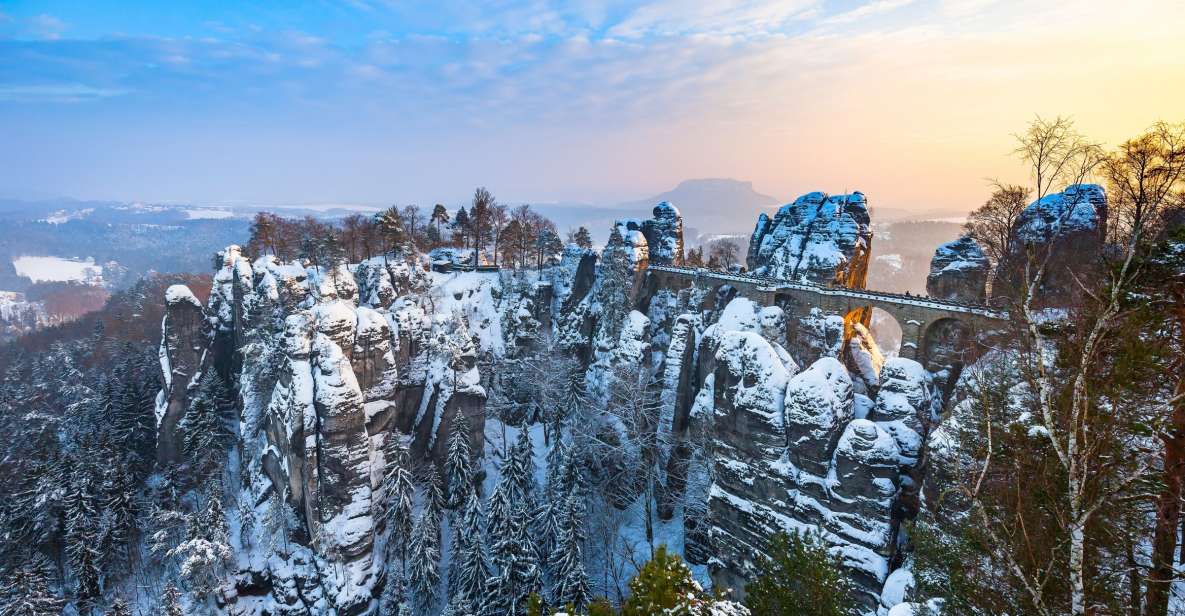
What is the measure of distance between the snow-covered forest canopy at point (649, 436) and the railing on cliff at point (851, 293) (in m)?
0.36

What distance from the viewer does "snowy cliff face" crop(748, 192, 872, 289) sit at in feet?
120

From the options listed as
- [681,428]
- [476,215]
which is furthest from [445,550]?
[476,215]

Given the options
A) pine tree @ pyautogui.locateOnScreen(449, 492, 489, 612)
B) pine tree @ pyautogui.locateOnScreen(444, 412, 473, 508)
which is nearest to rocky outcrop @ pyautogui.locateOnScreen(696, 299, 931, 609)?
pine tree @ pyautogui.locateOnScreen(449, 492, 489, 612)

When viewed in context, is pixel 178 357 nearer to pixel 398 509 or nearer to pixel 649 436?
pixel 398 509

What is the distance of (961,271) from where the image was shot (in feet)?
107

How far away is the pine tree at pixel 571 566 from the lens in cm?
2480

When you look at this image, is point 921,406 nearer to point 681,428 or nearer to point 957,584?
point 957,584

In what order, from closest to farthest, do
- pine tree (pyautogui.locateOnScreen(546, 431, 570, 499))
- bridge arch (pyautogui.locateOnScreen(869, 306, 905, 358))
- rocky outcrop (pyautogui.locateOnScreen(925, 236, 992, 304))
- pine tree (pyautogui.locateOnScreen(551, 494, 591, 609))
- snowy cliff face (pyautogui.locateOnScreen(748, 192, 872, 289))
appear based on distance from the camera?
1. pine tree (pyautogui.locateOnScreen(551, 494, 591, 609))
2. pine tree (pyautogui.locateOnScreen(546, 431, 570, 499))
3. rocky outcrop (pyautogui.locateOnScreen(925, 236, 992, 304))
4. snowy cliff face (pyautogui.locateOnScreen(748, 192, 872, 289))
5. bridge arch (pyautogui.locateOnScreen(869, 306, 905, 358))

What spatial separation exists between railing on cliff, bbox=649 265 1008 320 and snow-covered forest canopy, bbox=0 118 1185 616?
0.36m

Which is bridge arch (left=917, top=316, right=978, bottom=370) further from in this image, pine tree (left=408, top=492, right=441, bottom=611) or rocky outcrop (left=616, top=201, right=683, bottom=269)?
pine tree (left=408, top=492, right=441, bottom=611)

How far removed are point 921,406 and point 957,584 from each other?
12746 mm

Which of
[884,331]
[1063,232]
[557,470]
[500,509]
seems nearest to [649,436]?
[557,470]

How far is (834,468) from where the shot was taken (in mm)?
20484

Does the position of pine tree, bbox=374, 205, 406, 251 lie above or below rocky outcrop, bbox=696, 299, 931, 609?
above
